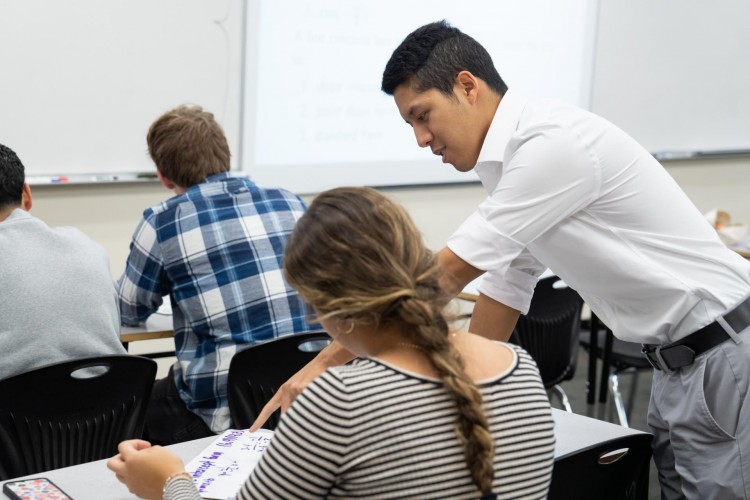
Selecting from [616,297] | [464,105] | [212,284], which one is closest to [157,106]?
[212,284]

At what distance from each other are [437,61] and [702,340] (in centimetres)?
76

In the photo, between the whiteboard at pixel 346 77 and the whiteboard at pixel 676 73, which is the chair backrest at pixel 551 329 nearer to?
the whiteboard at pixel 346 77

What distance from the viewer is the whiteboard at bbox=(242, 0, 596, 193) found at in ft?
13.6

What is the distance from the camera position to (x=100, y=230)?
390 centimetres

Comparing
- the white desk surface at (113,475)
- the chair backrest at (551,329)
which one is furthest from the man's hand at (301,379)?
the chair backrest at (551,329)

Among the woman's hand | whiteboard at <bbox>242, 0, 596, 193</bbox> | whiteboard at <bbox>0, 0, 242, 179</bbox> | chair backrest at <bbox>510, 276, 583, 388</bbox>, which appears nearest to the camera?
the woman's hand

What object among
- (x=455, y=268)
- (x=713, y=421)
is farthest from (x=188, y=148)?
(x=713, y=421)

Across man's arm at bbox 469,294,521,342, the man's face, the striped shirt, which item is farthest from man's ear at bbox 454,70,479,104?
the striped shirt

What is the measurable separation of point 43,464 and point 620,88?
166 inches

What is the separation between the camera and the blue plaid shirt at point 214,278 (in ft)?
8.39

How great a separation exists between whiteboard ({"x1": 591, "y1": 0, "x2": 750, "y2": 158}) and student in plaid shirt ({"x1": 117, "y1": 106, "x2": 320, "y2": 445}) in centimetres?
324

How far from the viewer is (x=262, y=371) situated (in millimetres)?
2340

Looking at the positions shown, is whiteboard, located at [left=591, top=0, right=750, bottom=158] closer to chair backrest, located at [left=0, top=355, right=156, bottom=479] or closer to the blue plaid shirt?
the blue plaid shirt

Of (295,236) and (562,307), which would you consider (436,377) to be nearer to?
(295,236)
